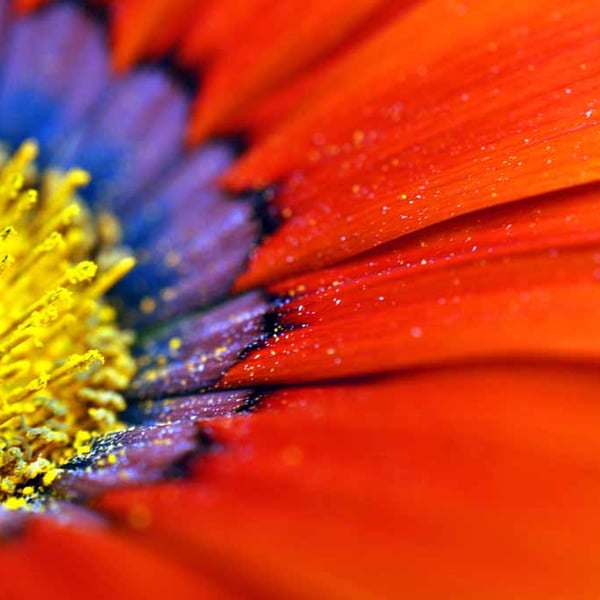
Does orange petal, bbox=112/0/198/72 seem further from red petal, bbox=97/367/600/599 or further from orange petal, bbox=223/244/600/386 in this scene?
red petal, bbox=97/367/600/599

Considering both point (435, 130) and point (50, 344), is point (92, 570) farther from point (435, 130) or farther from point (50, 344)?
point (435, 130)

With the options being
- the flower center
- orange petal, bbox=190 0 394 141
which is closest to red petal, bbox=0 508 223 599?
the flower center

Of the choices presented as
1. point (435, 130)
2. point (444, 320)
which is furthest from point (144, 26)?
point (444, 320)

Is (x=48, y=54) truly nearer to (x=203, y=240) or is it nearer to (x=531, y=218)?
(x=203, y=240)

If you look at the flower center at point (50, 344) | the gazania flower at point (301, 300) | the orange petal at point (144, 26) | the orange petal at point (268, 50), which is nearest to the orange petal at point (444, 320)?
the gazania flower at point (301, 300)

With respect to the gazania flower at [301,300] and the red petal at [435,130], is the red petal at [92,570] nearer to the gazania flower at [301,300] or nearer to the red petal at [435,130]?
the gazania flower at [301,300]

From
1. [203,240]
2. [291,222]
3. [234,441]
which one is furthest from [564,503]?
[203,240]

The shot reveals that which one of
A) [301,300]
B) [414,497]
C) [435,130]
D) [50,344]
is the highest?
[435,130]
